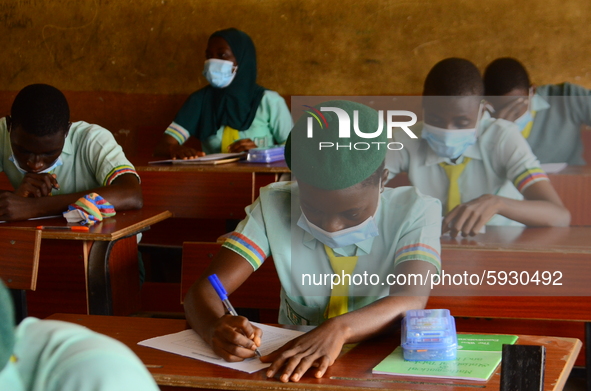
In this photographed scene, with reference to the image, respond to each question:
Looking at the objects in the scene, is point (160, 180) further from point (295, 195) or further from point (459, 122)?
point (295, 195)

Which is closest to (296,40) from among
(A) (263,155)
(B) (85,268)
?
(A) (263,155)

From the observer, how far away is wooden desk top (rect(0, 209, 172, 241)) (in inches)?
89.4

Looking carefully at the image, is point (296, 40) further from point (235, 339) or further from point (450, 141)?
→ point (235, 339)

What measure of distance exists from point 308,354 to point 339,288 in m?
0.42

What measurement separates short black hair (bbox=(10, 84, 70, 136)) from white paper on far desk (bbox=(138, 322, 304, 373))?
4.53 ft

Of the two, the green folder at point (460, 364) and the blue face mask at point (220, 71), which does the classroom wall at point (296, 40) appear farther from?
the green folder at point (460, 364)

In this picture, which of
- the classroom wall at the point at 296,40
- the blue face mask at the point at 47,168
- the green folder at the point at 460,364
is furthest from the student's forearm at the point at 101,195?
the classroom wall at the point at 296,40

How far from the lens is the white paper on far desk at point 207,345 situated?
1239 millimetres

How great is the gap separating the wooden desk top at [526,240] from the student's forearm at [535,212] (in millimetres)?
36

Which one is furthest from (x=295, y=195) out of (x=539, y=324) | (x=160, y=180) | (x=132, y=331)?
(x=160, y=180)

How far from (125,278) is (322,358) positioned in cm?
154

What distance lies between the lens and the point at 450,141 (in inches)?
96.7

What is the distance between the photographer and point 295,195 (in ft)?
5.35

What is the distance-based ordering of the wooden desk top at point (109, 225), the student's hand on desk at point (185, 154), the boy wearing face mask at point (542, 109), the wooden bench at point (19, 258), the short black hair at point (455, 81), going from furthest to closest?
1. the student's hand on desk at point (185, 154)
2. the boy wearing face mask at point (542, 109)
3. the short black hair at point (455, 81)
4. the wooden desk top at point (109, 225)
5. the wooden bench at point (19, 258)
